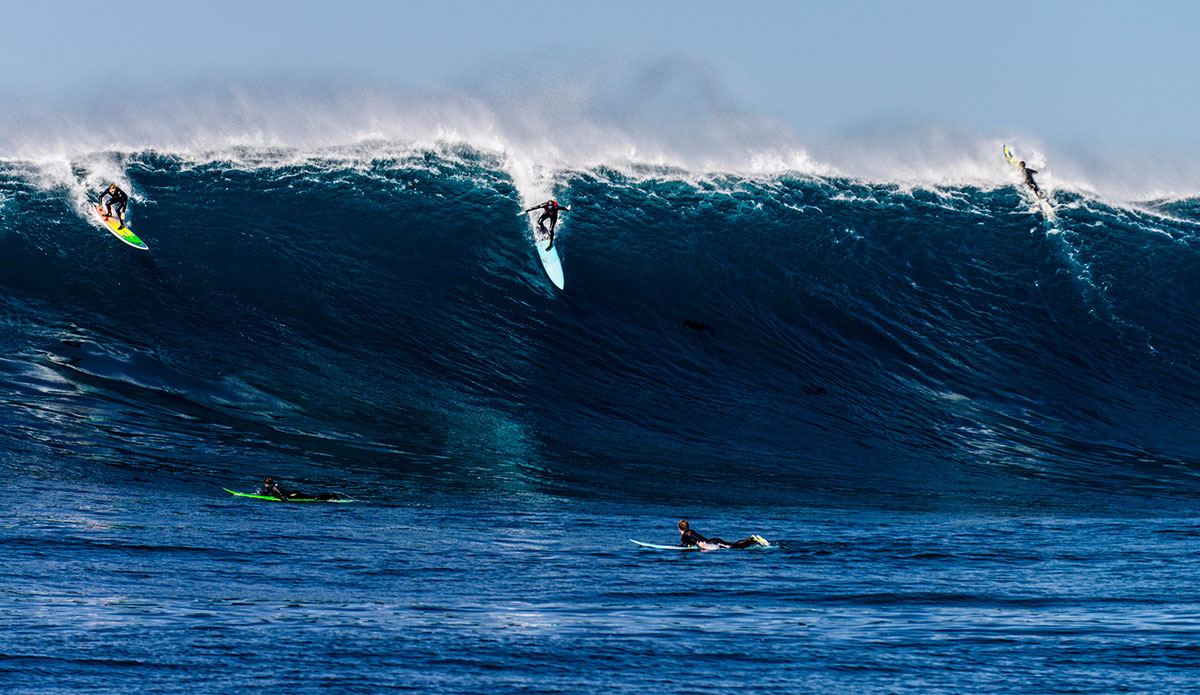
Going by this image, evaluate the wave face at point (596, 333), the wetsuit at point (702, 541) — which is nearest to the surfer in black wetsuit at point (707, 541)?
the wetsuit at point (702, 541)

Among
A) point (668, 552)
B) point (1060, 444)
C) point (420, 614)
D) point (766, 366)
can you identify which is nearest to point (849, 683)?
point (420, 614)

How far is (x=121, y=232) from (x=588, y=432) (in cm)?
1179

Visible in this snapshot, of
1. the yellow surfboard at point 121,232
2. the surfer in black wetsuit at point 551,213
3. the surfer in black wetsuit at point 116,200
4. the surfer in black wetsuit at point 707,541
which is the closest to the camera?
the surfer in black wetsuit at point 707,541

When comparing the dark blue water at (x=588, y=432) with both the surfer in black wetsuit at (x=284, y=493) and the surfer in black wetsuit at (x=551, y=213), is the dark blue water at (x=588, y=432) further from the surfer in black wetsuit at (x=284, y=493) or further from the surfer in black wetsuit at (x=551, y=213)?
the surfer in black wetsuit at (x=551, y=213)

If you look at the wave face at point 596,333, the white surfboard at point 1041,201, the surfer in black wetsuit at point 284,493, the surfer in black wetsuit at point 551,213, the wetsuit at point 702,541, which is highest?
the white surfboard at point 1041,201

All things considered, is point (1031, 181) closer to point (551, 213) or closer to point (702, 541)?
point (551, 213)

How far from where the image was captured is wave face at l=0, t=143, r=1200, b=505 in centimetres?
1800

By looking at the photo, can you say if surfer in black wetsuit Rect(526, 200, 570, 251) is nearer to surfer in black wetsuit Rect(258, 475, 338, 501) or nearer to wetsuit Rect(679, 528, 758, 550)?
surfer in black wetsuit Rect(258, 475, 338, 501)

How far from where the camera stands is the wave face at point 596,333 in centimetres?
1800

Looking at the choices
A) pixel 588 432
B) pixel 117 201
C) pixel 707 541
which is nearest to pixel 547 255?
pixel 588 432

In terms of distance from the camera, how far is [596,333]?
23.1 metres

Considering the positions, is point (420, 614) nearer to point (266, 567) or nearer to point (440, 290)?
point (266, 567)

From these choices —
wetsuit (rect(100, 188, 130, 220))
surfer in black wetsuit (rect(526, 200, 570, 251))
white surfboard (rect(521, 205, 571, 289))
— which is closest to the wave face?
white surfboard (rect(521, 205, 571, 289))

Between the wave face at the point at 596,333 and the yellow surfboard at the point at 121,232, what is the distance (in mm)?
400
